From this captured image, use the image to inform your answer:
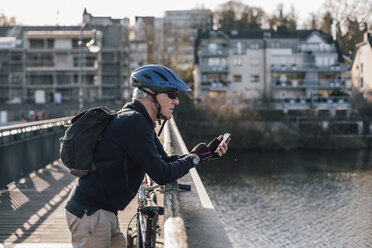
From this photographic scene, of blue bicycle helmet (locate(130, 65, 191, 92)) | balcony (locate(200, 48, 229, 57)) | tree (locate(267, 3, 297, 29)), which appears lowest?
blue bicycle helmet (locate(130, 65, 191, 92))

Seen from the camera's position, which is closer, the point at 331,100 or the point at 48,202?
Result: the point at 48,202

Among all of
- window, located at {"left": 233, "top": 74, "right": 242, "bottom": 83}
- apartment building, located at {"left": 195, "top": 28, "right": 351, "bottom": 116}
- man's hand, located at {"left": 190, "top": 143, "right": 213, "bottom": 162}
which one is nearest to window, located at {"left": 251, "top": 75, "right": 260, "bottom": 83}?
apartment building, located at {"left": 195, "top": 28, "right": 351, "bottom": 116}

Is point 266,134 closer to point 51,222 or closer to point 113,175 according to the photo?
point 51,222

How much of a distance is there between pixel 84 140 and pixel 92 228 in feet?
1.76

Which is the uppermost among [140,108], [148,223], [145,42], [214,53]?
[145,42]

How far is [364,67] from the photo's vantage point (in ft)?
148

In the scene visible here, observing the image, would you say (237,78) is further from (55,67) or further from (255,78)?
(55,67)

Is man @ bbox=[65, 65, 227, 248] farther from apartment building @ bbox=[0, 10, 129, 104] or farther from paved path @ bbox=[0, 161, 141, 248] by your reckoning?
apartment building @ bbox=[0, 10, 129, 104]

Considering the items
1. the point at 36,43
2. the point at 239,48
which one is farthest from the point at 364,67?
the point at 36,43

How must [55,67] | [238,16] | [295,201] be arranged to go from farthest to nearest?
1. [238,16]
2. [55,67]
3. [295,201]

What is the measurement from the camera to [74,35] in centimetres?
7531

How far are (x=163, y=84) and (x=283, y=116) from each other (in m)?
61.2

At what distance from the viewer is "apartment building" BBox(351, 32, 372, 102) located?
3791cm

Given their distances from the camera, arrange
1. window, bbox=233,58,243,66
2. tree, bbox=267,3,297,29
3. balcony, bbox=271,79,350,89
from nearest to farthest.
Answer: balcony, bbox=271,79,350,89, window, bbox=233,58,243,66, tree, bbox=267,3,297,29
